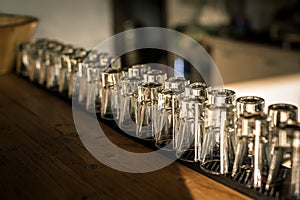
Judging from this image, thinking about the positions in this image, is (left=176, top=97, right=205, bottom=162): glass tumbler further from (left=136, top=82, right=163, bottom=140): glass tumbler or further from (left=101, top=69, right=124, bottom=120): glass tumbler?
(left=101, top=69, right=124, bottom=120): glass tumbler

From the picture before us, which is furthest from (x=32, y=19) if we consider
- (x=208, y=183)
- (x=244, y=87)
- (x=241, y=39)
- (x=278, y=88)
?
(x=241, y=39)

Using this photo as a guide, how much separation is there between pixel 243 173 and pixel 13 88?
1070 millimetres

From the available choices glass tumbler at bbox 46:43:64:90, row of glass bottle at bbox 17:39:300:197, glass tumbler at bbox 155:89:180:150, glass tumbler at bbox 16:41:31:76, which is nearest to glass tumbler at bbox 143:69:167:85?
row of glass bottle at bbox 17:39:300:197

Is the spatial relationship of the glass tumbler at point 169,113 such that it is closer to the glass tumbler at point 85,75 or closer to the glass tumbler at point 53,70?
the glass tumbler at point 85,75

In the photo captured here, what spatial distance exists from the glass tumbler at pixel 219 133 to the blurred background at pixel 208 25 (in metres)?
1.52

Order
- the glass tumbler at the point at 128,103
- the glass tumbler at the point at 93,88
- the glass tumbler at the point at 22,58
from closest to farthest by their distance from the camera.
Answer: the glass tumbler at the point at 128,103 < the glass tumbler at the point at 93,88 < the glass tumbler at the point at 22,58

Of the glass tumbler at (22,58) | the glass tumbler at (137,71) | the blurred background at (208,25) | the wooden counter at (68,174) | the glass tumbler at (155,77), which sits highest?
the blurred background at (208,25)

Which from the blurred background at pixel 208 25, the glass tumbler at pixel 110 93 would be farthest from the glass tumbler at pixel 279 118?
the blurred background at pixel 208 25

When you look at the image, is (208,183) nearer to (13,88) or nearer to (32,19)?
(13,88)

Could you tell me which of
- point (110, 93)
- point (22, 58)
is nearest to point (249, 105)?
point (110, 93)

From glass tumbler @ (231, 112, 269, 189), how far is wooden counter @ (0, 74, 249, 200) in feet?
0.17

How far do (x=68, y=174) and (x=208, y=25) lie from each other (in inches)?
132

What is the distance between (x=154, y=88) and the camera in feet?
3.44

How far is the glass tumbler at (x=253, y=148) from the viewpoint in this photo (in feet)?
2.74
